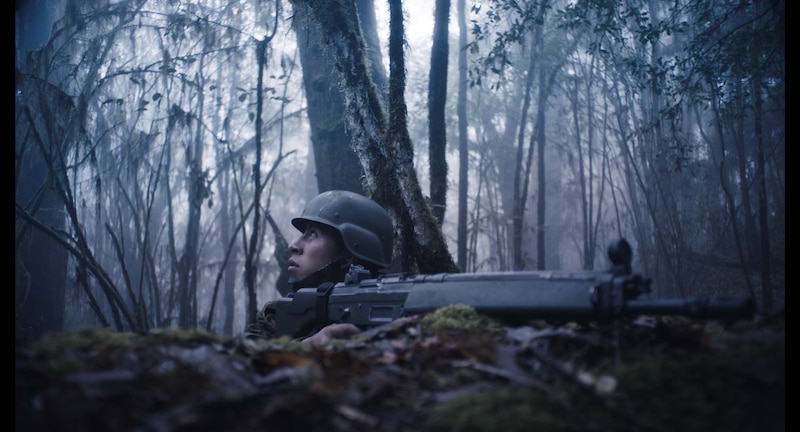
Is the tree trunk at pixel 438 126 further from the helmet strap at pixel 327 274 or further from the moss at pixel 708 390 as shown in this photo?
the moss at pixel 708 390

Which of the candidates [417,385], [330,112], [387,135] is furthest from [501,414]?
[330,112]

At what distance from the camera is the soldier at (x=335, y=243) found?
12.0 ft

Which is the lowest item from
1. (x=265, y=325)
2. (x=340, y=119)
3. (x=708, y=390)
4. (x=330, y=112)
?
(x=265, y=325)

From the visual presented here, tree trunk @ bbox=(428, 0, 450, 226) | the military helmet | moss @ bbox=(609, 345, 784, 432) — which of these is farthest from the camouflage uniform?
moss @ bbox=(609, 345, 784, 432)

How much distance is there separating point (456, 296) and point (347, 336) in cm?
72

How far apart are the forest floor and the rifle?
13cm

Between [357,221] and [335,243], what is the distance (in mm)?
257

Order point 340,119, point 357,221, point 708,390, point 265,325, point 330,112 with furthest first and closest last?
point 330,112 → point 340,119 → point 357,221 → point 265,325 → point 708,390

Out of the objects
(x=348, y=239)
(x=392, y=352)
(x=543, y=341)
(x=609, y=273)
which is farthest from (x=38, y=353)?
(x=348, y=239)

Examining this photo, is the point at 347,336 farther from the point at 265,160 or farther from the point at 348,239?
the point at 265,160

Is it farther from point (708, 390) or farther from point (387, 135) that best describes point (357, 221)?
point (708, 390)

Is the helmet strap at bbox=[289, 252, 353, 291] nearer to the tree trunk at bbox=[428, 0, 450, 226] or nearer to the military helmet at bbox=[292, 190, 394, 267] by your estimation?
the military helmet at bbox=[292, 190, 394, 267]

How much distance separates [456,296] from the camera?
8.13 ft

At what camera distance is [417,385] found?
1327 mm
